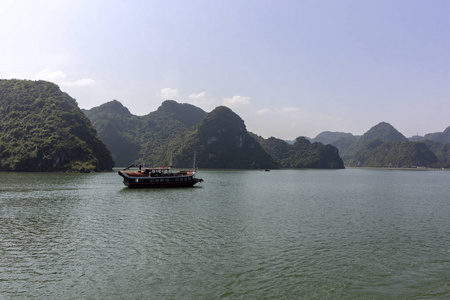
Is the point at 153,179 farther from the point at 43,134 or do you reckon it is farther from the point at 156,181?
the point at 43,134

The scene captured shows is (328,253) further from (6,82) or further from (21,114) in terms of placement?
(6,82)

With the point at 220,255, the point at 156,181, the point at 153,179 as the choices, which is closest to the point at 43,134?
the point at 153,179

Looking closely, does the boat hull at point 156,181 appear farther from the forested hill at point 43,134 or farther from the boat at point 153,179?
the forested hill at point 43,134

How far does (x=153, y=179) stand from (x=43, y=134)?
11087cm

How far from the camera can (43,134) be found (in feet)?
493

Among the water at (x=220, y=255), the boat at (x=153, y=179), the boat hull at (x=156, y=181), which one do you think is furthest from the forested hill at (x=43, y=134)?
the water at (x=220, y=255)

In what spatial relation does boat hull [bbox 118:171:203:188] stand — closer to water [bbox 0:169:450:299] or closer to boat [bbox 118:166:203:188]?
boat [bbox 118:166:203:188]

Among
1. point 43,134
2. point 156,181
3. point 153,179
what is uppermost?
point 43,134

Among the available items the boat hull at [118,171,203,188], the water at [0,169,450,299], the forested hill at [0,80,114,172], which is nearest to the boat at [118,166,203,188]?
the boat hull at [118,171,203,188]

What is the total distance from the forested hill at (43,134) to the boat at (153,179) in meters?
84.5

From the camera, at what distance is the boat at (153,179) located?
237 ft

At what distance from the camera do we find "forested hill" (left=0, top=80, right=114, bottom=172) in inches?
5472

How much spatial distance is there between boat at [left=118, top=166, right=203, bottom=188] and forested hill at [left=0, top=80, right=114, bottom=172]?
84514 millimetres

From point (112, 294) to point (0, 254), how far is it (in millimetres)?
12216
